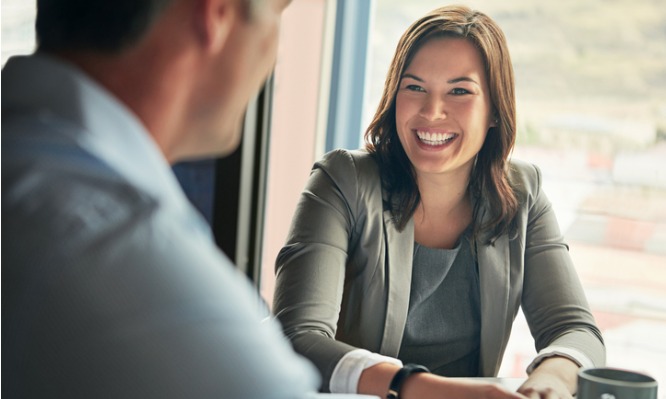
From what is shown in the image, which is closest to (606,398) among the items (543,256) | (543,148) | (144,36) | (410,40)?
(144,36)

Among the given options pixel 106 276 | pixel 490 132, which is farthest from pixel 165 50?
pixel 490 132

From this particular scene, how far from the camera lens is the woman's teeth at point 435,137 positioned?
196cm

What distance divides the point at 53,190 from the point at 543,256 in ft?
5.43

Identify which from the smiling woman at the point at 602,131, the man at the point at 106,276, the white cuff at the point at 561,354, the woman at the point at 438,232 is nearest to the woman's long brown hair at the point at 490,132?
the woman at the point at 438,232

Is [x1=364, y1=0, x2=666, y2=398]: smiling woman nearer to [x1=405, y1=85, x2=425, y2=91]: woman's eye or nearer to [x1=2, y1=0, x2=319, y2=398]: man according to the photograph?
[x1=405, y1=85, x2=425, y2=91]: woman's eye

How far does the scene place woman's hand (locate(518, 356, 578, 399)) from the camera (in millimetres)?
1443

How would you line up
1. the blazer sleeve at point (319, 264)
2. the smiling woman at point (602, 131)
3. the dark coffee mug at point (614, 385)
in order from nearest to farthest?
the dark coffee mug at point (614, 385)
the blazer sleeve at point (319, 264)
the smiling woman at point (602, 131)

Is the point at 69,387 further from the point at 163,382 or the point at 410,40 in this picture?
the point at 410,40

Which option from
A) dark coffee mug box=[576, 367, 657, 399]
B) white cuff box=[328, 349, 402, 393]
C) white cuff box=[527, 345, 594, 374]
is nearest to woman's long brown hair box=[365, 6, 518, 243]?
white cuff box=[527, 345, 594, 374]

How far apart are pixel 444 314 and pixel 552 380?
1.42ft

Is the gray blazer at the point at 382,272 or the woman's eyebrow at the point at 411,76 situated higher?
the woman's eyebrow at the point at 411,76

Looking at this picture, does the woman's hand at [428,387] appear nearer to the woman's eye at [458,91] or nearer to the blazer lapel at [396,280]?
the blazer lapel at [396,280]

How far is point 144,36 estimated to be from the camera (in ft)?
2.17

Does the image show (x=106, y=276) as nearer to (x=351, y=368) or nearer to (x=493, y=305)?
(x=351, y=368)
